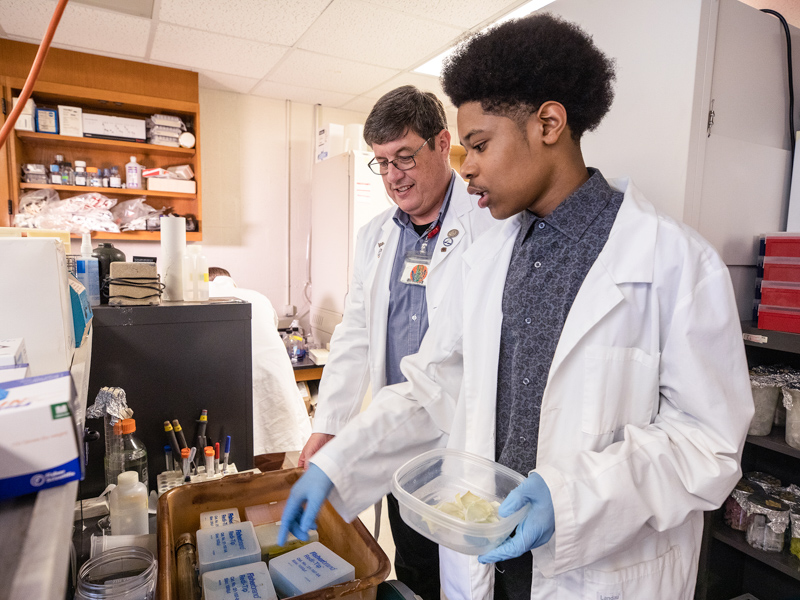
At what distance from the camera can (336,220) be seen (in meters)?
3.60

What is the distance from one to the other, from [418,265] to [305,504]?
839 millimetres

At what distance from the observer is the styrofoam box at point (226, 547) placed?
81 centimetres

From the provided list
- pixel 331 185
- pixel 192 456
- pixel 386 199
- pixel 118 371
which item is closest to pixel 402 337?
pixel 192 456

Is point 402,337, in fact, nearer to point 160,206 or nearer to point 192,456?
point 192,456

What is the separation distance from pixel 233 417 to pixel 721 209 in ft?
5.04

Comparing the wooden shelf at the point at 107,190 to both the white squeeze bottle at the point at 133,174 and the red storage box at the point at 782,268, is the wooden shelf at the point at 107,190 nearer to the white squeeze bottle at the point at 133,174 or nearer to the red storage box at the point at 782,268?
the white squeeze bottle at the point at 133,174

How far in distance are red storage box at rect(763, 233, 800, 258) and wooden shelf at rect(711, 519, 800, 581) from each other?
2.91 feet

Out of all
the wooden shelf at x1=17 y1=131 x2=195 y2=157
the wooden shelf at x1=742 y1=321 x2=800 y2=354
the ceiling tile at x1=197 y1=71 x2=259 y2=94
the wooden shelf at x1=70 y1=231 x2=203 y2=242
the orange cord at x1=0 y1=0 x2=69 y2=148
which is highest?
the ceiling tile at x1=197 y1=71 x2=259 y2=94

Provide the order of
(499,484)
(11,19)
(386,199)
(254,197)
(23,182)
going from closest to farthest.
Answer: (499,484) → (11,19) → (23,182) → (386,199) → (254,197)

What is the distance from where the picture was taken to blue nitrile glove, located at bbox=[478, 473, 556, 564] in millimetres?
654

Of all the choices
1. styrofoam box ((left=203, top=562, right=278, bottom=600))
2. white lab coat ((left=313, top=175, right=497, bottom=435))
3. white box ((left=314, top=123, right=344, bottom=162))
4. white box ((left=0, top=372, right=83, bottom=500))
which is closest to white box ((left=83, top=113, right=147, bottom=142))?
white box ((left=314, top=123, right=344, bottom=162))

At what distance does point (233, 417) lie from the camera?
59.2 inches

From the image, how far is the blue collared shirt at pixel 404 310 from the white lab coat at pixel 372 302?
18mm

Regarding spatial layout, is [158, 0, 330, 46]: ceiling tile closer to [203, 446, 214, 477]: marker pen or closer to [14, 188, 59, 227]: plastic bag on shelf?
[14, 188, 59, 227]: plastic bag on shelf
